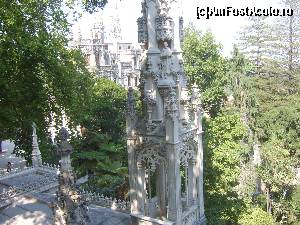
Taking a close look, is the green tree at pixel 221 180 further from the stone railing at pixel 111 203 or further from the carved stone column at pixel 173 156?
the carved stone column at pixel 173 156

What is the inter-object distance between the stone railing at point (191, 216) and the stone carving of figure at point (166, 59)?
4.33m

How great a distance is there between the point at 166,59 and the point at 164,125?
1.93 meters

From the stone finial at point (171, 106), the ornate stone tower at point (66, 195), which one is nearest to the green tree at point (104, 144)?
the stone finial at point (171, 106)

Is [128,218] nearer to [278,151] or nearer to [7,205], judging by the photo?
[7,205]

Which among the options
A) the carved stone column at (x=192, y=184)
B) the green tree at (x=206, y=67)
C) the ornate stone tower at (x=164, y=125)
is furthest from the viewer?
the green tree at (x=206, y=67)

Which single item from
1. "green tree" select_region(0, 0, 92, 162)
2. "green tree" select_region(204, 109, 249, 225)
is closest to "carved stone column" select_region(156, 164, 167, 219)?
"green tree" select_region(204, 109, 249, 225)

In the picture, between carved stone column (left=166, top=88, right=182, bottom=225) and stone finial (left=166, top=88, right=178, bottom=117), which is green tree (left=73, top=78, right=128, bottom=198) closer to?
carved stone column (left=166, top=88, right=182, bottom=225)

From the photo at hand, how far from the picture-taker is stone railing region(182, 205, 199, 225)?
10492 millimetres

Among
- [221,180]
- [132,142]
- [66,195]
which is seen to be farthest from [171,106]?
[221,180]

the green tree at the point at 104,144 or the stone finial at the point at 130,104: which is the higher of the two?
the stone finial at the point at 130,104

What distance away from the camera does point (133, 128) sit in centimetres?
1055

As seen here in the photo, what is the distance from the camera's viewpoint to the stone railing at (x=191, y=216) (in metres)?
10.5

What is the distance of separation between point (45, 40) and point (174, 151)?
908cm

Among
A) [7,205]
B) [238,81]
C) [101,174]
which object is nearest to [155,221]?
[7,205]
